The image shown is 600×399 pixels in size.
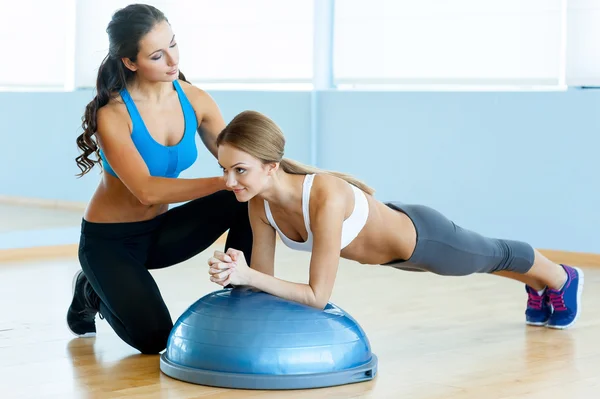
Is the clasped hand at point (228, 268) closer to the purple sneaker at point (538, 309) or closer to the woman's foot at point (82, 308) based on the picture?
the woman's foot at point (82, 308)

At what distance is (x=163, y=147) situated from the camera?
8.74ft

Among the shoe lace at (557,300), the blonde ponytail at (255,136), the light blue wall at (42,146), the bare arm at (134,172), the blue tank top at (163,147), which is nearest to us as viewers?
the blonde ponytail at (255,136)

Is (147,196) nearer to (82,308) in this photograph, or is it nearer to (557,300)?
(82,308)

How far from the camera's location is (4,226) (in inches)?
181

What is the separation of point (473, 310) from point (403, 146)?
1847 mm

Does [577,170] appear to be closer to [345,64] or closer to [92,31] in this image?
[345,64]

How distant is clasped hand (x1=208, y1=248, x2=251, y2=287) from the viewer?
229cm

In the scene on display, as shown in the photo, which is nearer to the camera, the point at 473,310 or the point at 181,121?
the point at 181,121

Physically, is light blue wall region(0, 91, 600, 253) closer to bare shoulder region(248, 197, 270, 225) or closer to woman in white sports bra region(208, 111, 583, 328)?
woman in white sports bra region(208, 111, 583, 328)

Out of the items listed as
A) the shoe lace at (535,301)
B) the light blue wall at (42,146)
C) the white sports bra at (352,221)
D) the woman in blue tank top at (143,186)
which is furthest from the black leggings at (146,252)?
the light blue wall at (42,146)

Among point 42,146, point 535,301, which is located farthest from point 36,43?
point 535,301

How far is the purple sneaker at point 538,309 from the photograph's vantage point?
3143 millimetres

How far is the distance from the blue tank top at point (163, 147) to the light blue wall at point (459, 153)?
6.70 feet

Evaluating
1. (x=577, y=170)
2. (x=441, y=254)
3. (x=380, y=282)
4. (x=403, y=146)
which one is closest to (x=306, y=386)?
(x=441, y=254)
